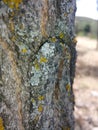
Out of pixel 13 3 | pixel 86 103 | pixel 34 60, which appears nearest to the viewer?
pixel 13 3

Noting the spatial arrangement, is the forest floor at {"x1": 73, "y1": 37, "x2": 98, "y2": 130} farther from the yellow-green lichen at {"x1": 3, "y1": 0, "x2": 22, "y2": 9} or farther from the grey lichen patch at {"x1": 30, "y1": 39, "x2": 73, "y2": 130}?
the yellow-green lichen at {"x1": 3, "y1": 0, "x2": 22, "y2": 9}

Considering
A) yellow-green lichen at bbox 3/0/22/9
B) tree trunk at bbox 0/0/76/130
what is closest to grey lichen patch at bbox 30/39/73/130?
tree trunk at bbox 0/0/76/130

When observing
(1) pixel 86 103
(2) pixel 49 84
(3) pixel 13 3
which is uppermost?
(3) pixel 13 3

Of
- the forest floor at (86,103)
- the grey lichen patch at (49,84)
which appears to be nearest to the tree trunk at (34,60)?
the grey lichen patch at (49,84)

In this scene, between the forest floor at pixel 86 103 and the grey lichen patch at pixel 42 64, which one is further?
the forest floor at pixel 86 103

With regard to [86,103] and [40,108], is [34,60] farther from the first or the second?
[86,103]

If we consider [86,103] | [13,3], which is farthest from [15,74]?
[86,103]

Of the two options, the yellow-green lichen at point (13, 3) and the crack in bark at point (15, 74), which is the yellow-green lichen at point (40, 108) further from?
the yellow-green lichen at point (13, 3)

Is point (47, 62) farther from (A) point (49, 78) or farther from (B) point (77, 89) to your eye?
(B) point (77, 89)
